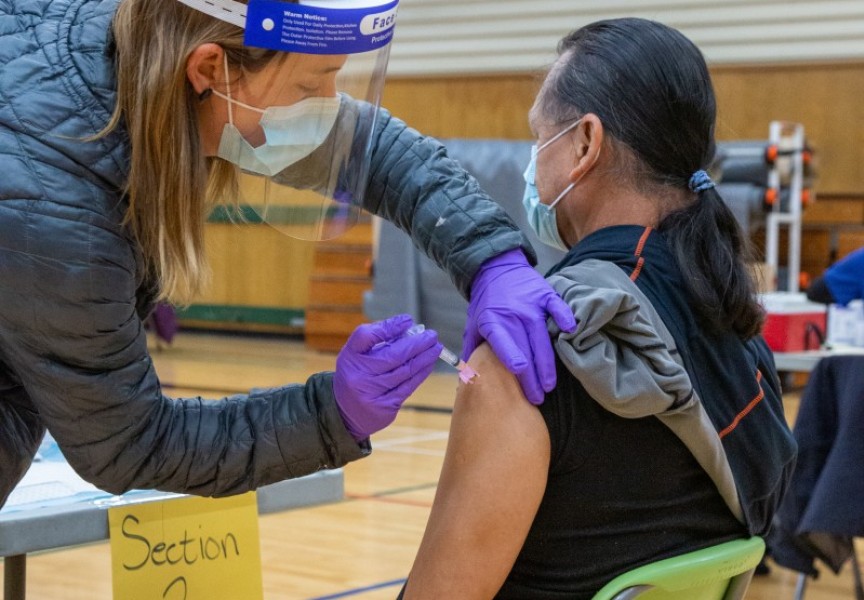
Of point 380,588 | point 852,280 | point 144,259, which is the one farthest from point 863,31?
point 144,259

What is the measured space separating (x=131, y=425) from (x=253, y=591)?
500 millimetres

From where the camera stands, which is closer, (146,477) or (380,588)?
(146,477)

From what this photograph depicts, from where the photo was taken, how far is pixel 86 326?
113cm

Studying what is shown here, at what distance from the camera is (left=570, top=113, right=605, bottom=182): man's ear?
1.35 m

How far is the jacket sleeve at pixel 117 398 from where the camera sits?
3.65ft

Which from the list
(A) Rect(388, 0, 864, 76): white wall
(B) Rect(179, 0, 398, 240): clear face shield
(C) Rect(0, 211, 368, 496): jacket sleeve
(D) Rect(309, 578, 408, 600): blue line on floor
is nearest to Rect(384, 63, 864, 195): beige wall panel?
(A) Rect(388, 0, 864, 76): white wall

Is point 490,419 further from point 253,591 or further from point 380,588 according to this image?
point 380,588

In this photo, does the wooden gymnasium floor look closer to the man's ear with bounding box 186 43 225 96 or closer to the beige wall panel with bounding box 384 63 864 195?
the man's ear with bounding box 186 43 225 96

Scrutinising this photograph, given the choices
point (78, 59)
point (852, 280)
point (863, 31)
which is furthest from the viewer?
point (863, 31)

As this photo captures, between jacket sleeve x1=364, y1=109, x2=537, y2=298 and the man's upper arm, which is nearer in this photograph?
the man's upper arm

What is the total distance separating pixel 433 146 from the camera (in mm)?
1611

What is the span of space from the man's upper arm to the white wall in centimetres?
608

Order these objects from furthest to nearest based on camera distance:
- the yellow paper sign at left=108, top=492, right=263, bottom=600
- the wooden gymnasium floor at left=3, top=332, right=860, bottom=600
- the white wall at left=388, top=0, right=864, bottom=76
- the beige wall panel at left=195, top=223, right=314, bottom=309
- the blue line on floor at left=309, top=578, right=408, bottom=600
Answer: the beige wall panel at left=195, top=223, right=314, bottom=309 < the white wall at left=388, top=0, right=864, bottom=76 < the wooden gymnasium floor at left=3, top=332, right=860, bottom=600 < the blue line on floor at left=309, top=578, right=408, bottom=600 < the yellow paper sign at left=108, top=492, right=263, bottom=600

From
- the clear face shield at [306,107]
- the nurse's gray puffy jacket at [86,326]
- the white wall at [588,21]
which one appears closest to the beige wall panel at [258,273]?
the white wall at [588,21]
